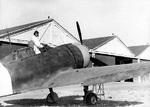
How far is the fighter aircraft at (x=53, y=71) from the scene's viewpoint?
8469 mm

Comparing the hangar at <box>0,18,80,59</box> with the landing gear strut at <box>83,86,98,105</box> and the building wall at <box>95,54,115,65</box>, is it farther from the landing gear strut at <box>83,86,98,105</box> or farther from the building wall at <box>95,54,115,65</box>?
the landing gear strut at <box>83,86,98,105</box>

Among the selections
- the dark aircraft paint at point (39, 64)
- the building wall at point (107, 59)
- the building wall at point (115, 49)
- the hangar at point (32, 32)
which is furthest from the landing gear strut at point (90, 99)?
the building wall at point (107, 59)

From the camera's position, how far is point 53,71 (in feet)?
31.8

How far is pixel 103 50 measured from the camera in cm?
2766

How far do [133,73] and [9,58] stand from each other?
403 centimetres

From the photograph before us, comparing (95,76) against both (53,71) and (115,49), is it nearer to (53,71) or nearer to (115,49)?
(53,71)

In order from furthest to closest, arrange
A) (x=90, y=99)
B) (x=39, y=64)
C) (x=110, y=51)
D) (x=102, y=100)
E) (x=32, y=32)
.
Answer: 1. (x=110, y=51)
2. (x=32, y=32)
3. (x=102, y=100)
4. (x=90, y=99)
5. (x=39, y=64)

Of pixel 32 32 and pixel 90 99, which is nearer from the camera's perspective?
pixel 90 99

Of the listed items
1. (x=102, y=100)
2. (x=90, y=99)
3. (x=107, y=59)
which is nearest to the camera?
(x=90, y=99)

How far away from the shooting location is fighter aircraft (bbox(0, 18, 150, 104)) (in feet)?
27.8

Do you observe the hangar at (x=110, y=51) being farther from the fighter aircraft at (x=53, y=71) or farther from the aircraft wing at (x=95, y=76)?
the aircraft wing at (x=95, y=76)

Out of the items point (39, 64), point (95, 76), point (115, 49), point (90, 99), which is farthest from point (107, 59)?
point (95, 76)

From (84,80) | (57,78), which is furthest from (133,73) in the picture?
(57,78)

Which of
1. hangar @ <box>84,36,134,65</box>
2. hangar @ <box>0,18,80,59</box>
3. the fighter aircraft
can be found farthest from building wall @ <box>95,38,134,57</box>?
the fighter aircraft
